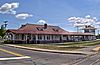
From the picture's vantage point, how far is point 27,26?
61.8 m

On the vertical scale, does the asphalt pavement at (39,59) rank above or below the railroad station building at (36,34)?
below

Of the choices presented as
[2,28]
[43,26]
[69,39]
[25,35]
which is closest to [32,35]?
[25,35]

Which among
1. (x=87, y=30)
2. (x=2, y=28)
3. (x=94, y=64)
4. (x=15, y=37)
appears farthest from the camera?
(x=87, y=30)

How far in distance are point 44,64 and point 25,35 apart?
134ft

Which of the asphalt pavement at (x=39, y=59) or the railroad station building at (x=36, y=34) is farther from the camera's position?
the railroad station building at (x=36, y=34)

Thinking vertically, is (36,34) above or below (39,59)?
above

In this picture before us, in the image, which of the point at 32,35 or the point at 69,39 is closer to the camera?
the point at 32,35

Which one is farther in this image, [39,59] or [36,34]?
[36,34]

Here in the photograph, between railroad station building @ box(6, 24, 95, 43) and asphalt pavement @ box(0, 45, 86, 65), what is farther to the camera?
railroad station building @ box(6, 24, 95, 43)

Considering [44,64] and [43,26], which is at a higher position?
[43,26]

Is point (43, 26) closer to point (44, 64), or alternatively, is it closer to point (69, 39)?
point (69, 39)

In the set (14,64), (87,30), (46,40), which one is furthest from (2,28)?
(14,64)

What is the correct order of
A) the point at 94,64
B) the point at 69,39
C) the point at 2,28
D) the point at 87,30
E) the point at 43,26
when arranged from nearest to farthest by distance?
the point at 94,64
the point at 43,26
the point at 69,39
the point at 2,28
the point at 87,30

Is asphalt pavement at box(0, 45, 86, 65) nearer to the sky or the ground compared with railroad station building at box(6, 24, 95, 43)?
nearer to the ground
